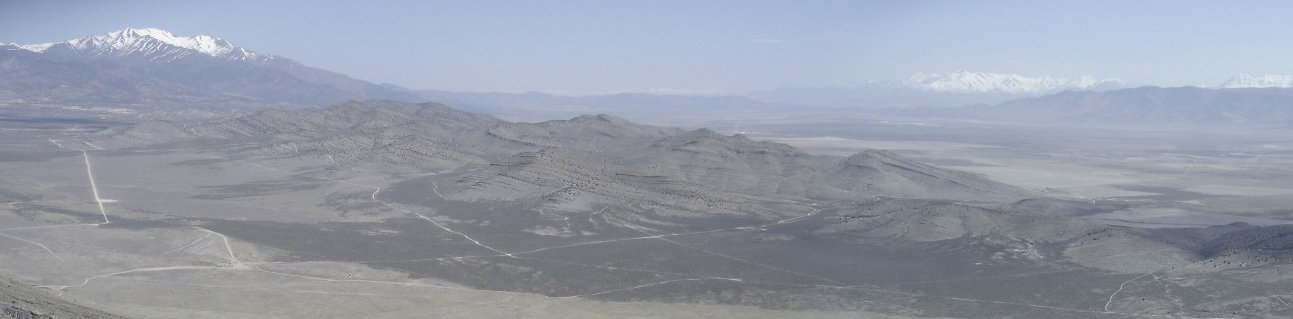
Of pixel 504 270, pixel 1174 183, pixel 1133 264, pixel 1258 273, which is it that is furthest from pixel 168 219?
pixel 1174 183

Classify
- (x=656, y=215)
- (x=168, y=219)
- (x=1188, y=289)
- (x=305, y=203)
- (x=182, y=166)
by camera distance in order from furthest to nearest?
(x=182, y=166) < (x=305, y=203) < (x=656, y=215) < (x=168, y=219) < (x=1188, y=289)

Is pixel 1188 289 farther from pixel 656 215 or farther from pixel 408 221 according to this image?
pixel 408 221

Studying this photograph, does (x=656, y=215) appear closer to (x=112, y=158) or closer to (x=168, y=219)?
(x=168, y=219)

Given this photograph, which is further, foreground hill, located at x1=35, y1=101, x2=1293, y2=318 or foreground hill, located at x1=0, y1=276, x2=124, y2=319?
foreground hill, located at x1=35, y1=101, x2=1293, y2=318

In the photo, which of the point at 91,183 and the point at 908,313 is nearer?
the point at 908,313

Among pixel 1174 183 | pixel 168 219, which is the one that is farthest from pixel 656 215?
pixel 1174 183

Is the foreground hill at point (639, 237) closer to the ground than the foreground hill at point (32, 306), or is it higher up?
closer to the ground

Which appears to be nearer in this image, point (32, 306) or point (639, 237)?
point (32, 306)

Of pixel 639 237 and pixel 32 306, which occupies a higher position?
pixel 32 306

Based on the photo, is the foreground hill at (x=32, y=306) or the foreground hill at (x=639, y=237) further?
the foreground hill at (x=639, y=237)

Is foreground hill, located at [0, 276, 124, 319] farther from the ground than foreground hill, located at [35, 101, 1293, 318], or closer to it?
farther from the ground

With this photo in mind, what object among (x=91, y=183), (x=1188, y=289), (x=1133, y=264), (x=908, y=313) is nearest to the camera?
(x=908, y=313)
